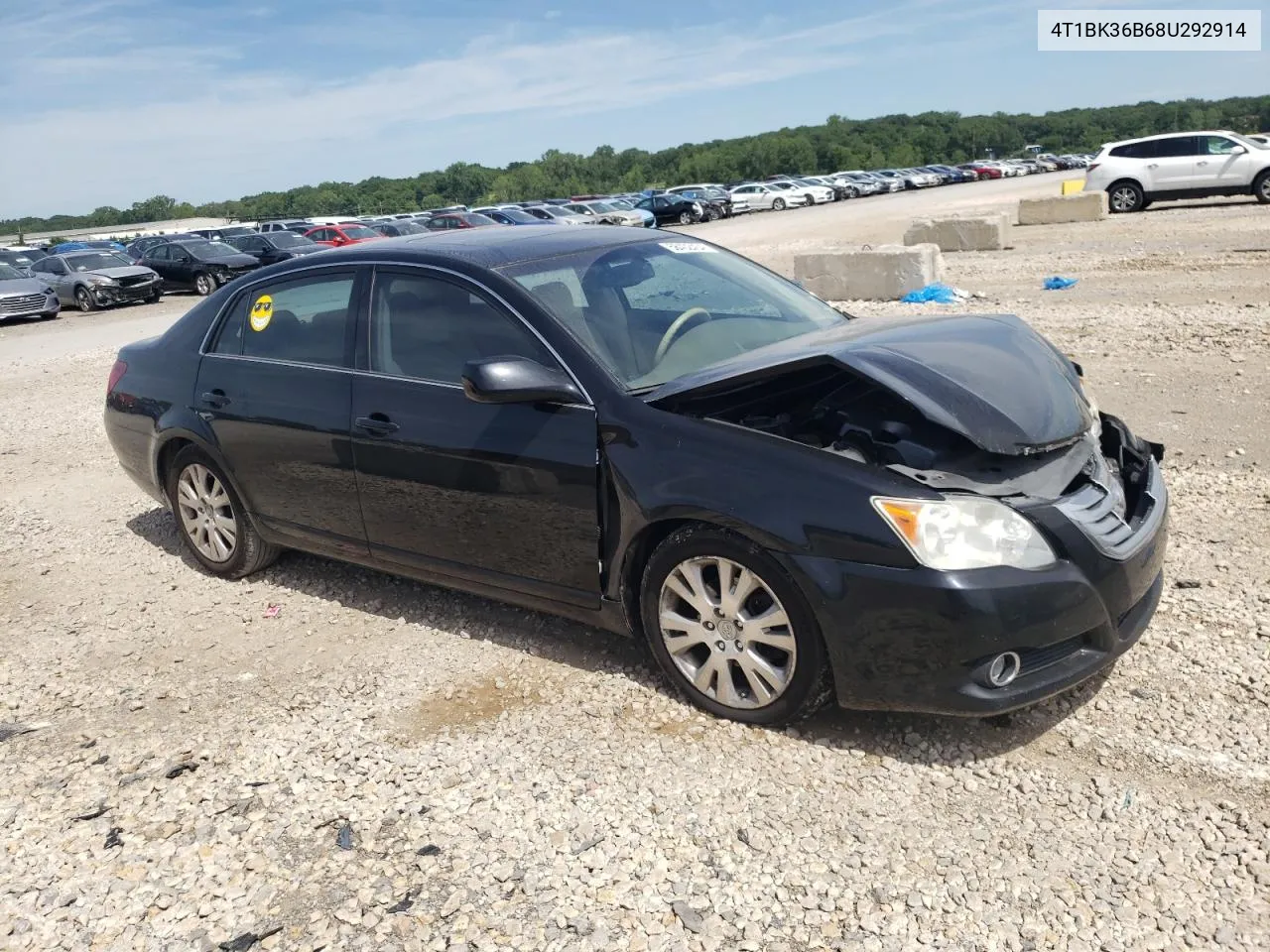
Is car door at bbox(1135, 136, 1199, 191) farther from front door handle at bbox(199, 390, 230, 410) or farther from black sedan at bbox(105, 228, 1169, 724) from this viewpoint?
front door handle at bbox(199, 390, 230, 410)

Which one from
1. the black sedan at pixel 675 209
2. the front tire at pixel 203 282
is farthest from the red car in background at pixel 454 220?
the front tire at pixel 203 282

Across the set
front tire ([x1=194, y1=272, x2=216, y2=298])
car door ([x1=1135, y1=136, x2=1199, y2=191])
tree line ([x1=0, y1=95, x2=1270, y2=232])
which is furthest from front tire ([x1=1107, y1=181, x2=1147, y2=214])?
tree line ([x1=0, y1=95, x2=1270, y2=232])

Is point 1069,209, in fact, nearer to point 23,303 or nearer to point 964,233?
point 964,233

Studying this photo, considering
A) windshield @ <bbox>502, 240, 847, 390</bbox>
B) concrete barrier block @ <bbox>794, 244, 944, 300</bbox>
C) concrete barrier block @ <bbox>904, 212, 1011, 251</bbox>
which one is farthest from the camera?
concrete barrier block @ <bbox>904, 212, 1011, 251</bbox>

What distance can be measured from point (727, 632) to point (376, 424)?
5.84ft

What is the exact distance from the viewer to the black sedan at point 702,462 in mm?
3307

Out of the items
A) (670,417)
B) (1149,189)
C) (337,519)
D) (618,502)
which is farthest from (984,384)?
(1149,189)

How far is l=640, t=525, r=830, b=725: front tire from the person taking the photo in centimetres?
349

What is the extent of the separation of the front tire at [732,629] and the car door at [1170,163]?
25743 millimetres

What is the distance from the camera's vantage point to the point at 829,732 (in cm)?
370

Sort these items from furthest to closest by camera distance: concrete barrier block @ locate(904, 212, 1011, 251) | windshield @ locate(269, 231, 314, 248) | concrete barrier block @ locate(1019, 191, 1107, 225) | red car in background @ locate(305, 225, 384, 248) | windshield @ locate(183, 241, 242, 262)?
red car in background @ locate(305, 225, 384, 248)
windshield @ locate(269, 231, 314, 248)
windshield @ locate(183, 241, 242, 262)
concrete barrier block @ locate(1019, 191, 1107, 225)
concrete barrier block @ locate(904, 212, 1011, 251)

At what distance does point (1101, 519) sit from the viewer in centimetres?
348

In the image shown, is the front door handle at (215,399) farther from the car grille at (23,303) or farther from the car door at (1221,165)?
the car door at (1221,165)

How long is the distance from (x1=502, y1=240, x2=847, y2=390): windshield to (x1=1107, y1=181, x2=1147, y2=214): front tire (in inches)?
956
